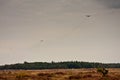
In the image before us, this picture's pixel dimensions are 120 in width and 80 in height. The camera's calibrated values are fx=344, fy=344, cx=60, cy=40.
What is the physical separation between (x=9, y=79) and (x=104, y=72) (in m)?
31.8

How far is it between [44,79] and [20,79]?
27.1ft

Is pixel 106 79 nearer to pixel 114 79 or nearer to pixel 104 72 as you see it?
pixel 114 79

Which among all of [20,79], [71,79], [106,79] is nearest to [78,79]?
[71,79]

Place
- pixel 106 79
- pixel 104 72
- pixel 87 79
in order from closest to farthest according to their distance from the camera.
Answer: pixel 106 79 < pixel 87 79 < pixel 104 72

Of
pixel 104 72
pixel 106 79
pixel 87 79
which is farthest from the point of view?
pixel 104 72

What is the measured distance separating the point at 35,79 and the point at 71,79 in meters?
11.0

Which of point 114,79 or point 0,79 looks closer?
point 114,79

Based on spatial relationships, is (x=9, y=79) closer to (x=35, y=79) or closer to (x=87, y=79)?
(x=35, y=79)

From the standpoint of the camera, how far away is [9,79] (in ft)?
358

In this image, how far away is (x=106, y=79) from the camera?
3816 inches

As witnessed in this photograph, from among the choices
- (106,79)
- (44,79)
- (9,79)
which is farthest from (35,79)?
(106,79)

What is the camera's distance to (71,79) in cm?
10438

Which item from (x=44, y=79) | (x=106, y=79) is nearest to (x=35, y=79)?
(x=44, y=79)

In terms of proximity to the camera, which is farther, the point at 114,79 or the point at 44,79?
the point at 44,79
